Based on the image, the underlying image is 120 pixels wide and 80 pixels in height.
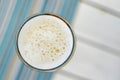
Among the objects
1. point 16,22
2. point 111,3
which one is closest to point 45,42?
point 16,22

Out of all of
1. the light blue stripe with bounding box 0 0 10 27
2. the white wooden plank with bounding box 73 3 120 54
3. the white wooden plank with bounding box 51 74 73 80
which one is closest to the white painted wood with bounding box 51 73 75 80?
the white wooden plank with bounding box 51 74 73 80

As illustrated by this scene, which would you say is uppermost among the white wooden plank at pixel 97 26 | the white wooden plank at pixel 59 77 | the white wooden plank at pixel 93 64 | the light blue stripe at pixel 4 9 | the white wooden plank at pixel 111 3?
the white wooden plank at pixel 111 3

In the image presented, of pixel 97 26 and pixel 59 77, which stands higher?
pixel 97 26

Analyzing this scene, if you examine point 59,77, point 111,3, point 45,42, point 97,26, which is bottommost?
point 59,77

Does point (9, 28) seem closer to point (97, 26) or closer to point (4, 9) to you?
point (4, 9)

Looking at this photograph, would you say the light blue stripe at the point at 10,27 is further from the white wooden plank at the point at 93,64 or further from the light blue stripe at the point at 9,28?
the white wooden plank at the point at 93,64

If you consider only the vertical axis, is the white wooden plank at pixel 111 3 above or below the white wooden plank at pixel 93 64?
above

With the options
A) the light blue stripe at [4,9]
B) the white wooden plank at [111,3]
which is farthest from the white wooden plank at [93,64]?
the light blue stripe at [4,9]
